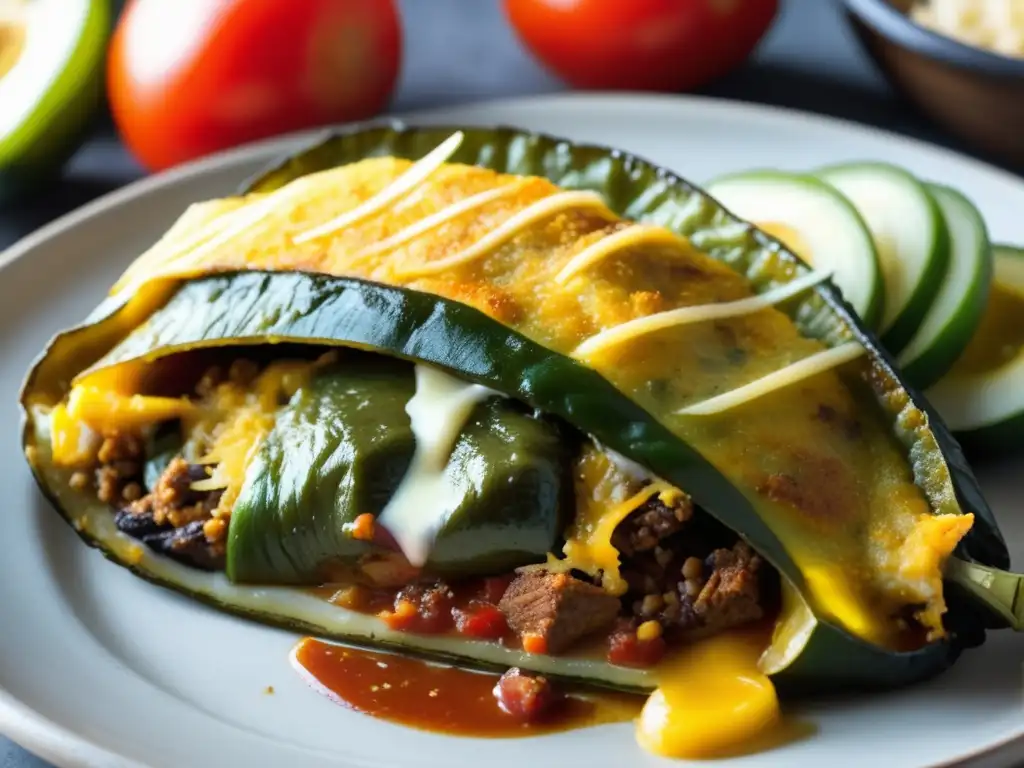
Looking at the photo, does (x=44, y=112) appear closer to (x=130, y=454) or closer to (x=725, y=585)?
(x=130, y=454)

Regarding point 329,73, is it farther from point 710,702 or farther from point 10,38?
point 710,702

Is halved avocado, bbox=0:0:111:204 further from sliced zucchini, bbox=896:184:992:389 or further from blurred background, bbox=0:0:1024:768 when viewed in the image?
sliced zucchini, bbox=896:184:992:389

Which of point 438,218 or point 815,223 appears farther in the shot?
point 815,223

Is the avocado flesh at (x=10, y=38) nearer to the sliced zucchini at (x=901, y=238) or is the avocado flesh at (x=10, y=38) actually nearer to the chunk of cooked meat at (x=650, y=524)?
the sliced zucchini at (x=901, y=238)

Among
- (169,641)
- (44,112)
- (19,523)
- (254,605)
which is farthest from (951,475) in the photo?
(44,112)

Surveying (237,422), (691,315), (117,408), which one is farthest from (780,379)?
(117,408)

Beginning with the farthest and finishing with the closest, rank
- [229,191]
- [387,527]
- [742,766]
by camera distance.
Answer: [229,191] < [387,527] < [742,766]
